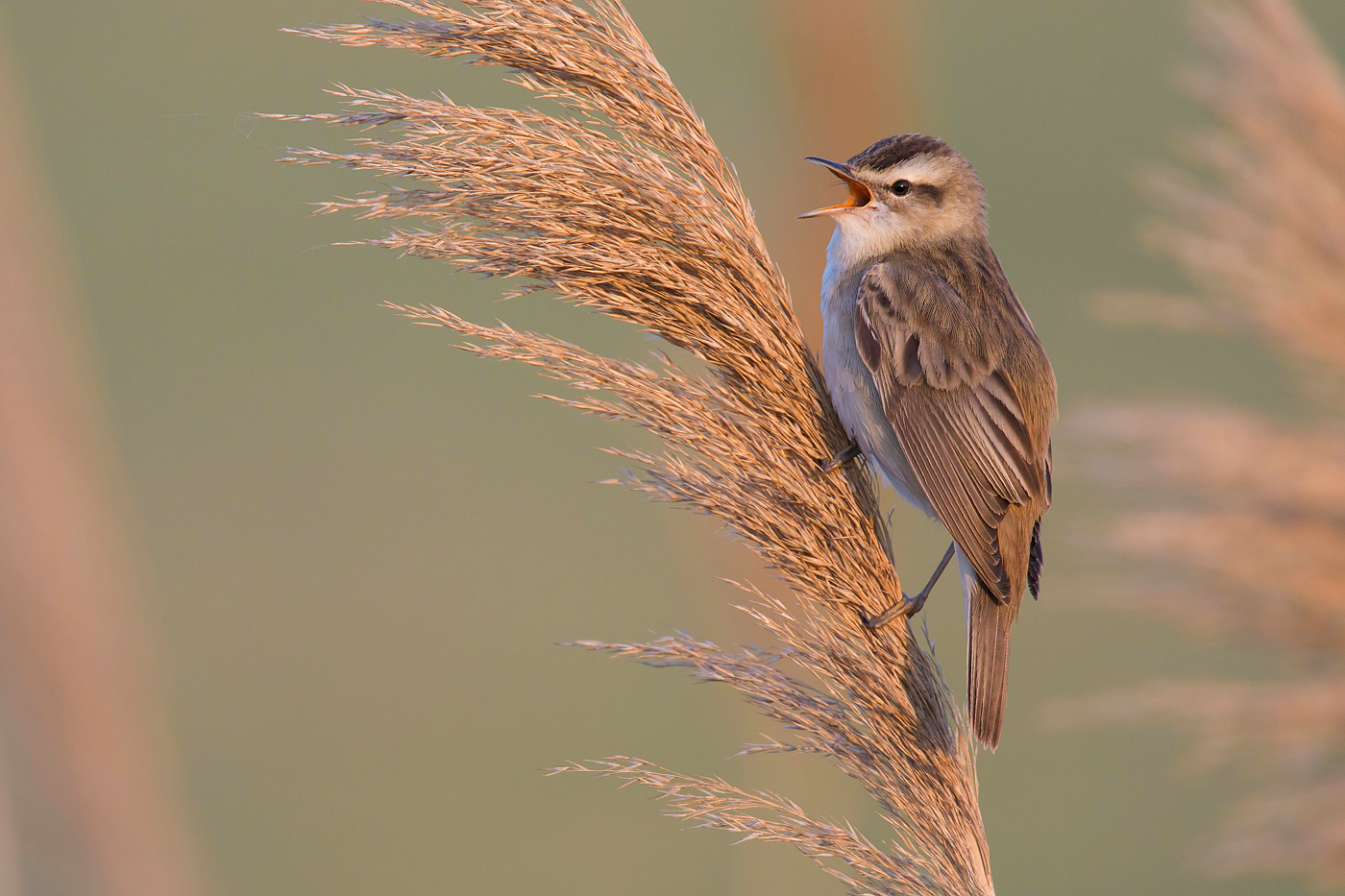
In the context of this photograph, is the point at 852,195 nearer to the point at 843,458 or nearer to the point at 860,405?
the point at 860,405

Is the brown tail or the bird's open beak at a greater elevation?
the bird's open beak

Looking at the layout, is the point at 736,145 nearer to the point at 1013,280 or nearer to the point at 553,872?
the point at 553,872

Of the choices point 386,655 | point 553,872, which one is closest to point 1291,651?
point 553,872

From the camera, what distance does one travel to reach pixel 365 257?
14180 mm

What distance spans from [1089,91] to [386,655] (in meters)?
13.1

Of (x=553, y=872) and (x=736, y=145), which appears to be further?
(x=553, y=872)

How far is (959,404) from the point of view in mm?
2363

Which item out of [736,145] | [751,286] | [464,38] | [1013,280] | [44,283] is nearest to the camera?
[464,38]

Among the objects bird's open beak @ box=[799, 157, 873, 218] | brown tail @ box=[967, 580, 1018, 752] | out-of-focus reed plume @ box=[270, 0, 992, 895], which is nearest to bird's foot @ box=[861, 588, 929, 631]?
out-of-focus reed plume @ box=[270, 0, 992, 895]

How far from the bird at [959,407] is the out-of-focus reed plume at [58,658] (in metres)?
1.29

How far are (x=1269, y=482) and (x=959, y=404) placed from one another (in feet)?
1.86

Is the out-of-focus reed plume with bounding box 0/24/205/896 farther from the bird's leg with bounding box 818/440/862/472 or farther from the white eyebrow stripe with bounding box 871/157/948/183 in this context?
the white eyebrow stripe with bounding box 871/157/948/183

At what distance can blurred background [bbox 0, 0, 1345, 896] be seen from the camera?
7.27ft

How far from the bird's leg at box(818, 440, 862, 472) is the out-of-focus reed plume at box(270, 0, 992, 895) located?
47mm
